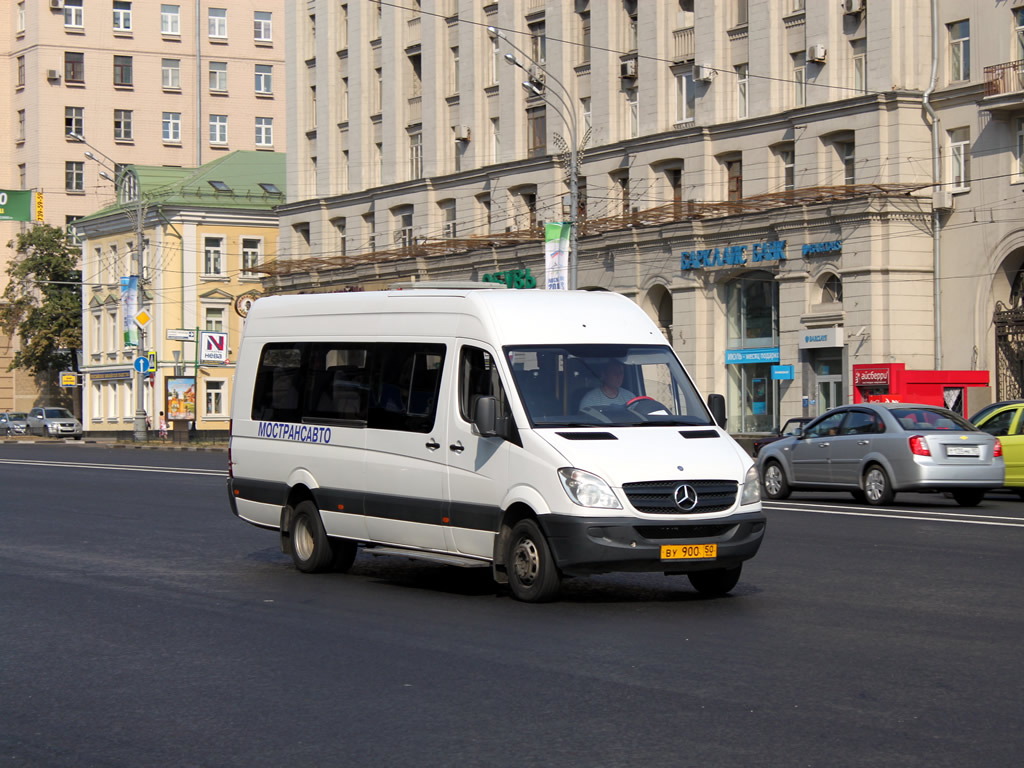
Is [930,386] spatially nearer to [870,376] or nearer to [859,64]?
[870,376]

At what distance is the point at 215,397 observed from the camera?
253ft

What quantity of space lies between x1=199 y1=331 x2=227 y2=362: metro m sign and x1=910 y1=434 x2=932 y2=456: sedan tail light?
4166 centimetres

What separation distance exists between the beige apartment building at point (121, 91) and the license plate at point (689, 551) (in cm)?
8175

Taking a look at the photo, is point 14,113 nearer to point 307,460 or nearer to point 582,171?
point 582,171

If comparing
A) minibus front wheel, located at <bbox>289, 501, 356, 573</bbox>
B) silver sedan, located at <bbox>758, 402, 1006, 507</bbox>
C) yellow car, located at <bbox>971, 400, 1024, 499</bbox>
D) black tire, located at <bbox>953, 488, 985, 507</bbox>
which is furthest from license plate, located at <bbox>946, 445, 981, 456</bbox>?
minibus front wheel, located at <bbox>289, 501, 356, 573</bbox>

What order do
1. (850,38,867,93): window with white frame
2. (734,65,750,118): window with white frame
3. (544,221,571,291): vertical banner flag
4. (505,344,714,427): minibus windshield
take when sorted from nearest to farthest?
(505,344,714,427): minibus windshield, (544,221,571,291): vertical banner flag, (850,38,867,93): window with white frame, (734,65,750,118): window with white frame

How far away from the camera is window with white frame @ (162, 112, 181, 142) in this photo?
91812 millimetres

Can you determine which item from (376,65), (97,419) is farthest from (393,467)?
(97,419)

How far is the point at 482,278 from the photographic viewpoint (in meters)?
57.6

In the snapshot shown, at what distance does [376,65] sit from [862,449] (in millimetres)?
45122

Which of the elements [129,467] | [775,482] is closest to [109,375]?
[129,467]

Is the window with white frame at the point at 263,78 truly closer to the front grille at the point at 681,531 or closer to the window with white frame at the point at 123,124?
the window with white frame at the point at 123,124

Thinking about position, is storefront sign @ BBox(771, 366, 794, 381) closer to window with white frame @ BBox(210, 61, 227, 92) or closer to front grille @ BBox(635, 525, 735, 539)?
front grille @ BBox(635, 525, 735, 539)

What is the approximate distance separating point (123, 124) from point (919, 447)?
7584 cm
